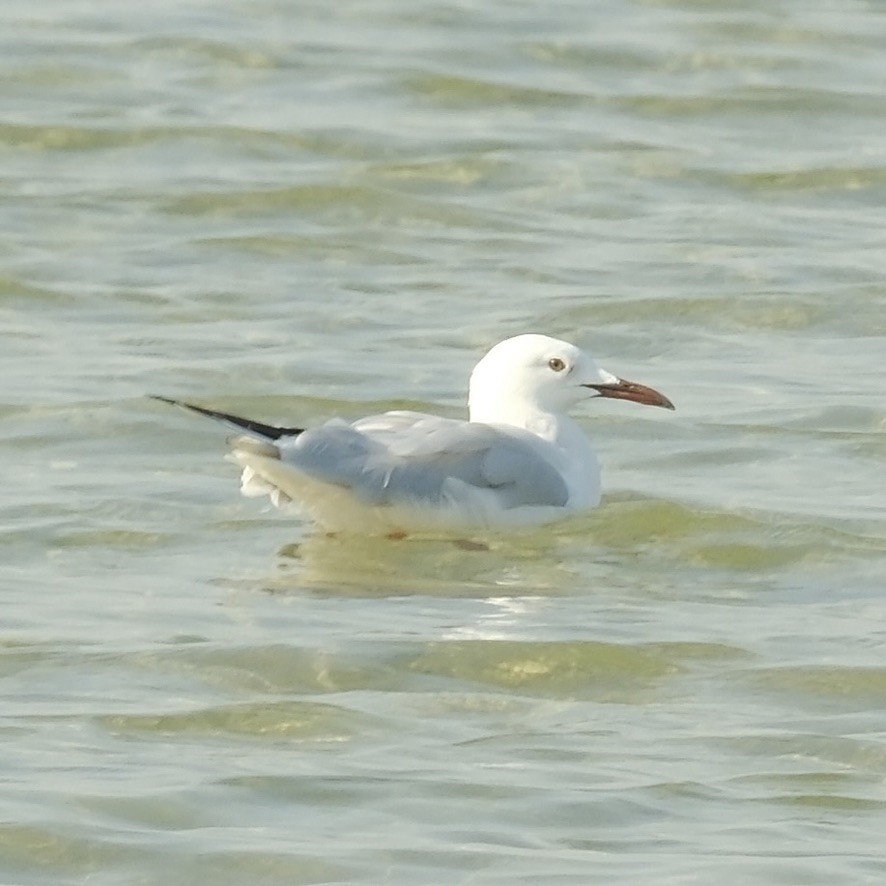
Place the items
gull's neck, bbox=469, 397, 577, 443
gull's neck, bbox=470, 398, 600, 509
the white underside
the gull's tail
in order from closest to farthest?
the gull's tail, the white underside, gull's neck, bbox=470, 398, 600, 509, gull's neck, bbox=469, 397, 577, 443

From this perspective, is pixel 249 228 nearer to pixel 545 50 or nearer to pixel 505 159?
pixel 505 159

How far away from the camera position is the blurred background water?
6047 mm

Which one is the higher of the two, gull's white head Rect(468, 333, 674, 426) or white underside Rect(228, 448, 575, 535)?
gull's white head Rect(468, 333, 674, 426)

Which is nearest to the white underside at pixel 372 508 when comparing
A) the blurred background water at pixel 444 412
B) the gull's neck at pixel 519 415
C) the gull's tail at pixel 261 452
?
the gull's tail at pixel 261 452

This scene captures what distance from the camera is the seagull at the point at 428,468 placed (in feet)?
27.6

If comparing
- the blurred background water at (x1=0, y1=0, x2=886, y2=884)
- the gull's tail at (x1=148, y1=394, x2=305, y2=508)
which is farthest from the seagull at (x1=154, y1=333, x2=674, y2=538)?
the blurred background water at (x1=0, y1=0, x2=886, y2=884)

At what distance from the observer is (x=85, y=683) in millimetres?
6871

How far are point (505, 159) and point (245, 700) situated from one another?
7401mm

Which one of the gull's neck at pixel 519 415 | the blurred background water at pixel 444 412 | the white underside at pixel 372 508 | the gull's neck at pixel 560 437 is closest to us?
the blurred background water at pixel 444 412

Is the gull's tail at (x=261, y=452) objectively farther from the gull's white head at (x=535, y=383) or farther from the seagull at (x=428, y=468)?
the gull's white head at (x=535, y=383)

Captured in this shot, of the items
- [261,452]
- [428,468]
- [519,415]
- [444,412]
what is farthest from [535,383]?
[261,452]

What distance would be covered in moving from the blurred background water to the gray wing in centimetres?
20

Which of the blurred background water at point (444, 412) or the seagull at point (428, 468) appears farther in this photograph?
the seagull at point (428, 468)

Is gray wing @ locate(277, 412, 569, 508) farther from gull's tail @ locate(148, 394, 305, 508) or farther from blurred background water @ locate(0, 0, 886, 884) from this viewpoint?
blurred background water @ locate(0, 0, 886, 884)
